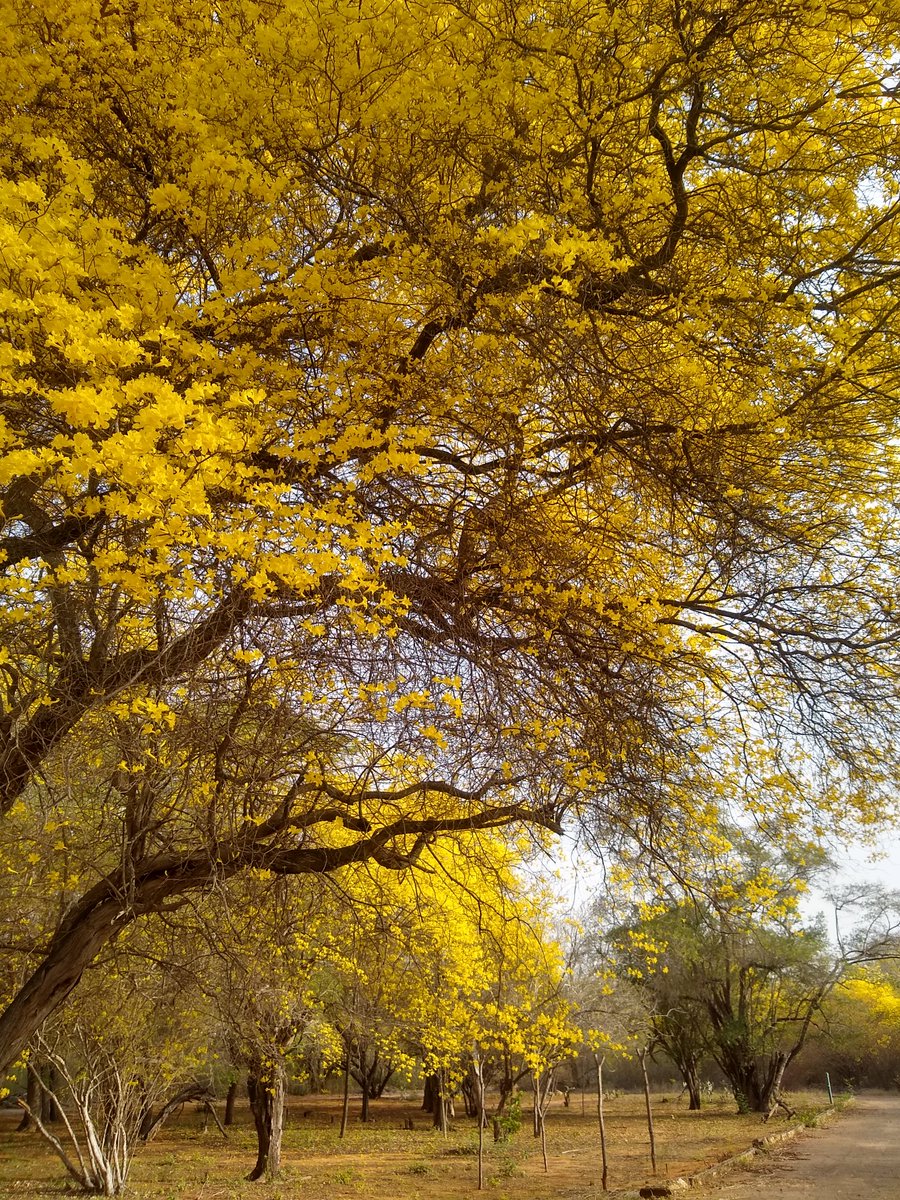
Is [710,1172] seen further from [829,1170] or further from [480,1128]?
[480,1128]

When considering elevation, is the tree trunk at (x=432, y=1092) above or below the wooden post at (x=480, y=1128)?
below

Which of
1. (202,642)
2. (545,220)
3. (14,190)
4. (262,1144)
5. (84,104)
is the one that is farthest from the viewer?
(262,1144)

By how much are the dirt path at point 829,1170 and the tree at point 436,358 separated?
9.16 metres

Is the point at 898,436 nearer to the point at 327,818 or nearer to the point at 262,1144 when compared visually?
the point at 327,818

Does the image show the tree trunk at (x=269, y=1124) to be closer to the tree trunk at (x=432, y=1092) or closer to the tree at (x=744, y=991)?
the tree at (x=744, y=991)

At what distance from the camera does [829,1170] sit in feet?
41.6

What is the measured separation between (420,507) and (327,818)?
88.9 inches

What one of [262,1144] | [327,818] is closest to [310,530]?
[327,818]

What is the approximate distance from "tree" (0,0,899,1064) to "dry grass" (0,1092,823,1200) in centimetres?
1045

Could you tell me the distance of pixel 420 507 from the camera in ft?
13.2

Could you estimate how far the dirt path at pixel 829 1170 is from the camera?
10.6 meters

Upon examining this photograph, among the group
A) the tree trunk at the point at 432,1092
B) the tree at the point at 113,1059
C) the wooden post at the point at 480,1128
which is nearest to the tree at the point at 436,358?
the tree at the point at 113,1059

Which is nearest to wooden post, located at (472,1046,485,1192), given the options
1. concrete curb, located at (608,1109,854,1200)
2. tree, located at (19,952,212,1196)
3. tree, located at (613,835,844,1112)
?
concrete curb, located at (608,1109,854,1200)

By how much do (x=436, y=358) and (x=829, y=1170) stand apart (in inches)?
574
